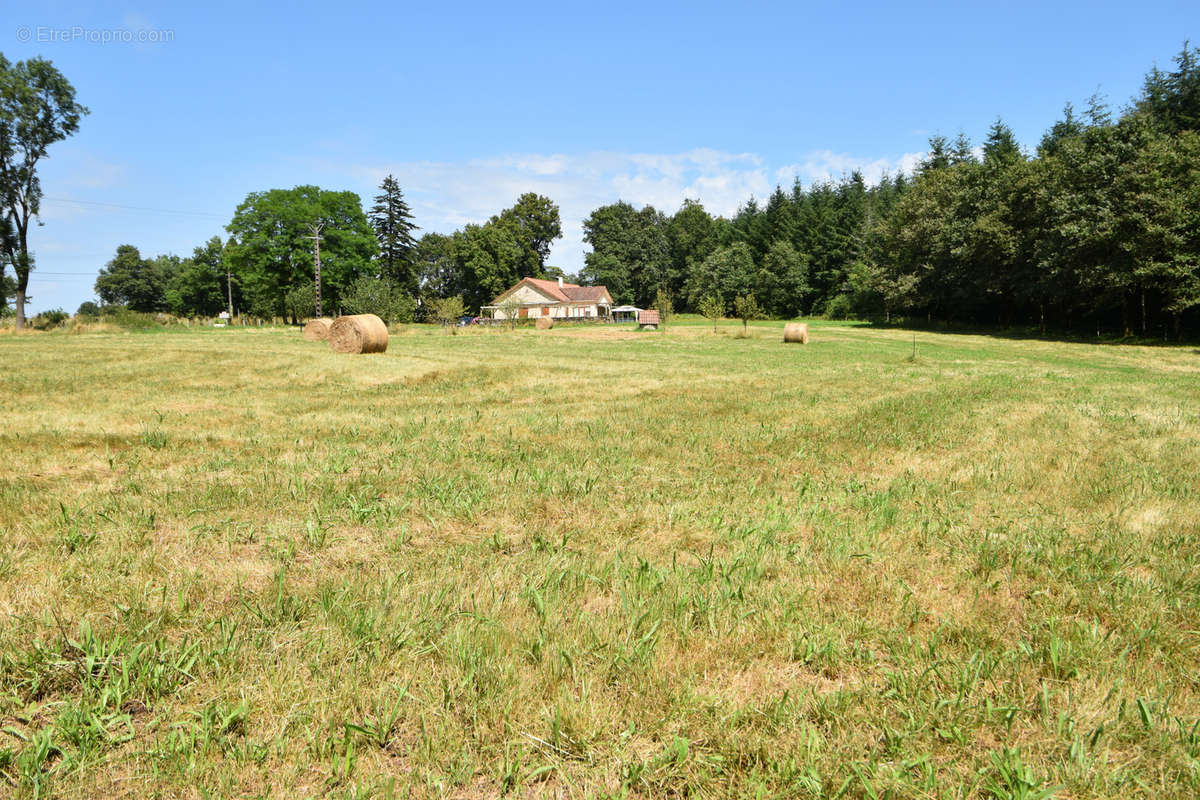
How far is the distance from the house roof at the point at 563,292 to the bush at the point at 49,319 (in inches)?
2168

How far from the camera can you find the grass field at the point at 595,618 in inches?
82.8

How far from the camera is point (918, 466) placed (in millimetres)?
6316

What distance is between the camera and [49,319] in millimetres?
43188

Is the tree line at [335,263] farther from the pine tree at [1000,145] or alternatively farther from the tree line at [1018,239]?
the pine tree at [1000,145]

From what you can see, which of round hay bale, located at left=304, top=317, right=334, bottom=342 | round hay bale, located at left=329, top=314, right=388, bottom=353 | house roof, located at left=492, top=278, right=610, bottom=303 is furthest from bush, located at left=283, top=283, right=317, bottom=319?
round hay bale, located at left=329, top=314, right=388, bottom=353

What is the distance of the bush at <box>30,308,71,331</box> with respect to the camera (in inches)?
1618

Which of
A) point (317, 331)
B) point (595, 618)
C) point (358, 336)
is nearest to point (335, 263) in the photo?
point (317, 331)

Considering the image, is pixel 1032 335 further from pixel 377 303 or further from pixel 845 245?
pixel 377 303

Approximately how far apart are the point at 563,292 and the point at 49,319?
6439cm

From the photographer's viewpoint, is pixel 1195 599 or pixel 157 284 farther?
pixel 157 284

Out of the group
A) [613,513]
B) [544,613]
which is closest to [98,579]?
[544,613]

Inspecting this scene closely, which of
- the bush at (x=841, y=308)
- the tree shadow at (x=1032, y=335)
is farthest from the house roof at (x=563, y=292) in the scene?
the tree shadow at (x=1032, y=335)

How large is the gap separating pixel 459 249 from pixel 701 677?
98.7 meters

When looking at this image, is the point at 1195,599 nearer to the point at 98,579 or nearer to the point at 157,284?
the point at 98,579
